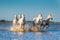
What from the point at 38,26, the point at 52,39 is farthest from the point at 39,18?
the point at 52,39

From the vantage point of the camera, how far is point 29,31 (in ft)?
113

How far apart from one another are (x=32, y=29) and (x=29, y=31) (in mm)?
562

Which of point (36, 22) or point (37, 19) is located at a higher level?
point (37, 19)

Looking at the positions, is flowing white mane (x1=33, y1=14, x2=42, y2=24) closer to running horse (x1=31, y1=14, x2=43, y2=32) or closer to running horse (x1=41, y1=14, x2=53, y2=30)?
running horse (x1=31, y1=14, x2=43, y2=32)

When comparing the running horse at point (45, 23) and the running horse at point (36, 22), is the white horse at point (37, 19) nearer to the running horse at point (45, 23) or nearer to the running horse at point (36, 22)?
the running horse at point (36, 22)

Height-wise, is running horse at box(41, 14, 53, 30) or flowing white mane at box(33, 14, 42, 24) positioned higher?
flowing white mane at box(33, 14, 42, 24)

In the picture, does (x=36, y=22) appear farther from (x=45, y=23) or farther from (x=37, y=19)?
(x=45, y=23)

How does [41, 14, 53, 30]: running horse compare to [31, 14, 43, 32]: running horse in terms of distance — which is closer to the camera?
[31, 14, 43, 32]: running horse

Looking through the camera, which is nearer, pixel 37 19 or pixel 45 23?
pixel 37 19

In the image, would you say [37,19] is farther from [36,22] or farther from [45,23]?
[45,23]

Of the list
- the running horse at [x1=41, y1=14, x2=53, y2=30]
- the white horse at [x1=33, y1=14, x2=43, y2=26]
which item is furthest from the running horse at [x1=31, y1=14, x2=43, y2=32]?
the running horse at [x1=41, y1=14, x2=53, y2=30]

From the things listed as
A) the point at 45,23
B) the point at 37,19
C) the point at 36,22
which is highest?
the point at 37,19

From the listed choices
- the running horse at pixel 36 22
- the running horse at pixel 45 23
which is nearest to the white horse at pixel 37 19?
the running horse at pixel 36 22

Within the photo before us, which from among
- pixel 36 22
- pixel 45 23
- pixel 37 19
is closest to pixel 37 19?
pixel 37 19
